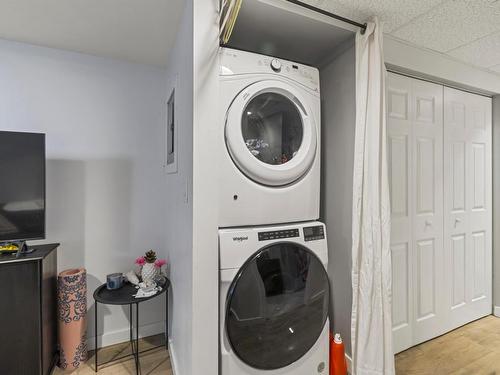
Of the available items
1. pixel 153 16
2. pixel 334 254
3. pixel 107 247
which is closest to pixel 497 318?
pixel 334 254

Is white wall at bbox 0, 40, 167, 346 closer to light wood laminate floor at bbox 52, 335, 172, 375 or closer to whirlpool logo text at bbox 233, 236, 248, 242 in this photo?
light wood laminate floor at bbox 52, 335, 172, 375

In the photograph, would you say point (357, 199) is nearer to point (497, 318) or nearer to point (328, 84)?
point (328, 84)

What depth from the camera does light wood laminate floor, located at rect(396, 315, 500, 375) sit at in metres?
1.86

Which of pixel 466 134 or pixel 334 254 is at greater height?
pixel 466 134

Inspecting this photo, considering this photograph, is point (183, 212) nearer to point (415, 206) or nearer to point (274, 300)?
point (274, 300)

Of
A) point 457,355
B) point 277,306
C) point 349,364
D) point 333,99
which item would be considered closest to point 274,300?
point 277,306

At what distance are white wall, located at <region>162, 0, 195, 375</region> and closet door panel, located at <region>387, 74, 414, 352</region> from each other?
4.78ft

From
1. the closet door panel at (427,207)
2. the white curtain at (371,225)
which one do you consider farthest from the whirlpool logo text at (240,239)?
the closet door panel at (427,207)

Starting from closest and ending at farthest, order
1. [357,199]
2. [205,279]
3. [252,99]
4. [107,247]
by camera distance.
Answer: [205,279]
[252,99]
[357,199]
[107,247]

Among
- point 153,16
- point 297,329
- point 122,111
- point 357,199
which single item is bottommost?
point 297,329

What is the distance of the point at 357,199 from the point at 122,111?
2006 millimetres

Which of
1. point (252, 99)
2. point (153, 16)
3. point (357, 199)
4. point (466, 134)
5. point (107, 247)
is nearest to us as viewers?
point (252, 99)

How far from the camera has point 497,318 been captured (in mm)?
2549

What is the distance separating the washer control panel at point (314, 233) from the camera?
152cm
